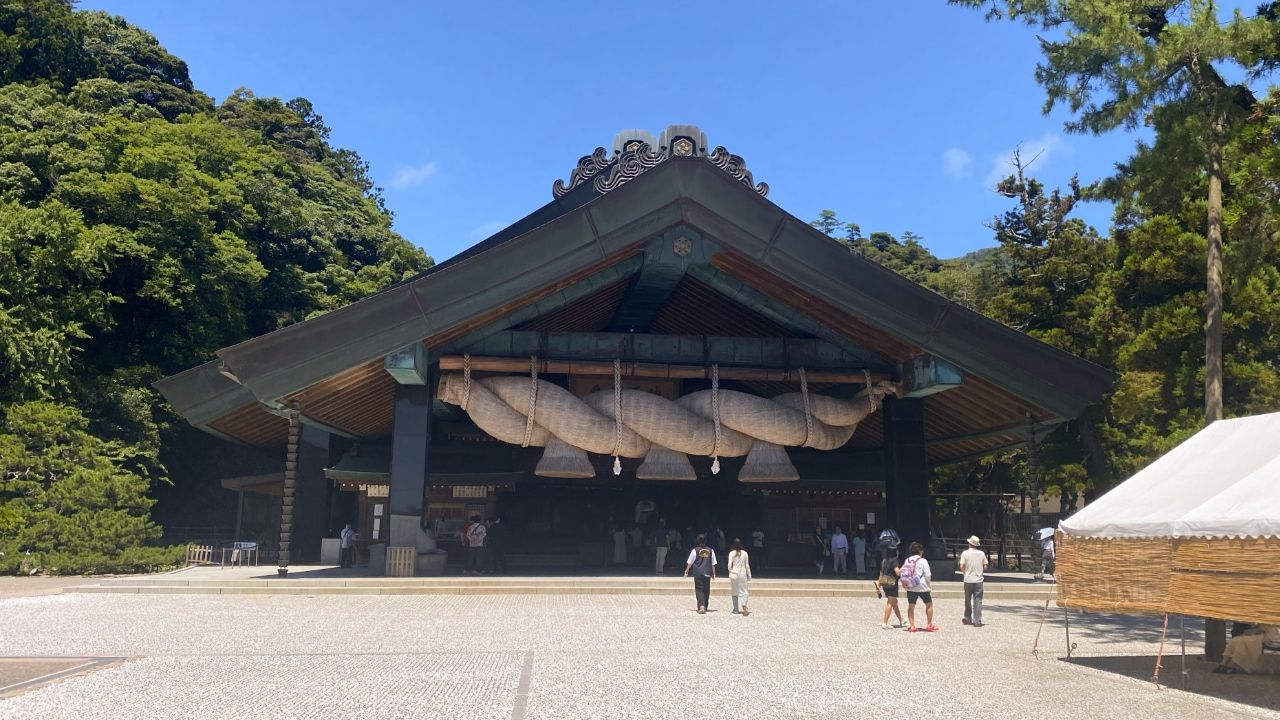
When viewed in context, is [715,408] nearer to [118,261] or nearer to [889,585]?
[889,585]

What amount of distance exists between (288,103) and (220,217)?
38.3 meters

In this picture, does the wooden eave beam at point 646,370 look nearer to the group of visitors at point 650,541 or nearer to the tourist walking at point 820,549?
the group of visitors at point 650,541

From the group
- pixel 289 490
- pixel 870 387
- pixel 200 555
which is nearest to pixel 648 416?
pixel 870 387

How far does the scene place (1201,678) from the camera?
30.5ft

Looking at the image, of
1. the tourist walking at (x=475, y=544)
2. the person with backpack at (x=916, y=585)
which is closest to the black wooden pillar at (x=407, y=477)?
the tourist walking at (x=475, y=544)

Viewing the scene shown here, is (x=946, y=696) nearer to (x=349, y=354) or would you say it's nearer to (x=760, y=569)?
(x=349, y=354)

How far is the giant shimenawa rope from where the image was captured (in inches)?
753

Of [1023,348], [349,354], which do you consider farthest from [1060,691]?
[349,354]

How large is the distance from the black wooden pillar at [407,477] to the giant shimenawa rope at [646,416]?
3.34 ft

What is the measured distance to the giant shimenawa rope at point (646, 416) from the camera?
19125 mm

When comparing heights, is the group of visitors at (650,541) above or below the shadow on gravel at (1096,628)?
above

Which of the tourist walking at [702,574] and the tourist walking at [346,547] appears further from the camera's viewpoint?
the tourist walking at [346,547]

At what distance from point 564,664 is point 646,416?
1053 centimetres

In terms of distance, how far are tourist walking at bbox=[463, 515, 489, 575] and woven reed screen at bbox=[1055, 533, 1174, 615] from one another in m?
13.3
